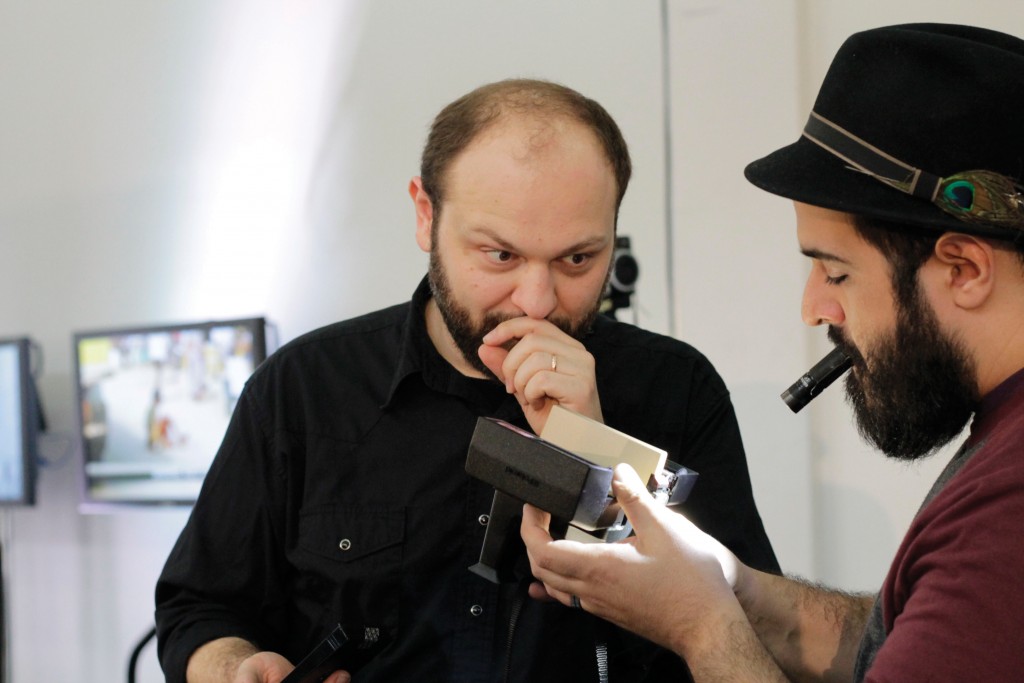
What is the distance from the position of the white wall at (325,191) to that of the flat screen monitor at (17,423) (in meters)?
0.17

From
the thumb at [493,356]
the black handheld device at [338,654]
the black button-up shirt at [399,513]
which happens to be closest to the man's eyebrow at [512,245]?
the thumb at [493,356]

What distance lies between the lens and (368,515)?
5.23ft

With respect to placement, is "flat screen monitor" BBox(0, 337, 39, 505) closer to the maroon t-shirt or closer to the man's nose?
the man's nose

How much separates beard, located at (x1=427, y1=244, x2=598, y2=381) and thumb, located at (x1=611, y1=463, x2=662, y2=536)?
16.2 inches

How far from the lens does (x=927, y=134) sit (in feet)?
3.50

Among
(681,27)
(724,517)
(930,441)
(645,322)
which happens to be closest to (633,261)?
(645,322)

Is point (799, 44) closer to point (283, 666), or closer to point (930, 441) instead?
point (930, 441)

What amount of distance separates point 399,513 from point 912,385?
2.65 ft

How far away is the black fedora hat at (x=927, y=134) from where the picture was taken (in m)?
1.04

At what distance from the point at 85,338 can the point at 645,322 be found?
1856 millimetres

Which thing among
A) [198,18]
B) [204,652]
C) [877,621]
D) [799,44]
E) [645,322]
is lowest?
[204,652]

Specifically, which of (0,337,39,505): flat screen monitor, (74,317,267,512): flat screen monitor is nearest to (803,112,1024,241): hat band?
(74,317,267,512): flat screen monitor

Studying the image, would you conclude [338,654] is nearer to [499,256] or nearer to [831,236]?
[499,256]

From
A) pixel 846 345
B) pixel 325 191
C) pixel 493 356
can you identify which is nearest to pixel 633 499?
pixel 846 345
